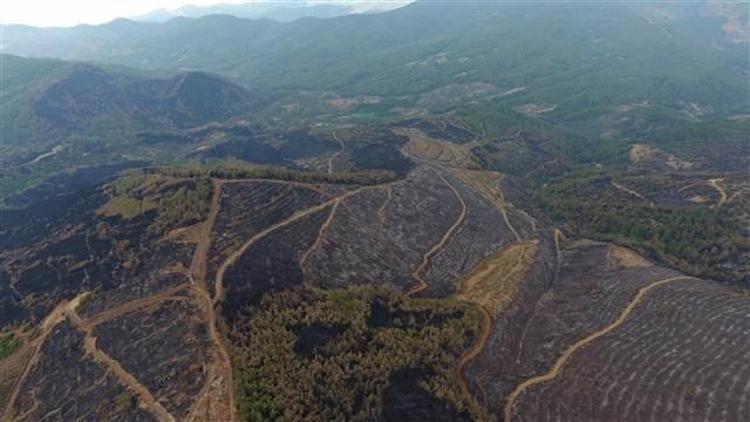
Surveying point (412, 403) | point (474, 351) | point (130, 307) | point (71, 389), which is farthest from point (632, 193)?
point (71, 389)

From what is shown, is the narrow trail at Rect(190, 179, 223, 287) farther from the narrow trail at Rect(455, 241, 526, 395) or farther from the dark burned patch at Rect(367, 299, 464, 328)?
the narrow trail at Rect(455, 241, 526, 395)

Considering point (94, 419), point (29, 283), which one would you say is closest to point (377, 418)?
point (94, 419)

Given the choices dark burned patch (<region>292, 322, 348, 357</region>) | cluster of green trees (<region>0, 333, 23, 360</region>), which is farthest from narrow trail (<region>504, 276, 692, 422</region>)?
cluster of green trees (<region>0, 333, 23, 360</region>)

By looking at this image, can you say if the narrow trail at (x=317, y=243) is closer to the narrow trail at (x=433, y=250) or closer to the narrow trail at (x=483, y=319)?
the narrow trail at (x=433, y=250)

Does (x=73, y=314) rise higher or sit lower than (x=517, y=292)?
higher

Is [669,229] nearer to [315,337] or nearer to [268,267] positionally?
[268,267]

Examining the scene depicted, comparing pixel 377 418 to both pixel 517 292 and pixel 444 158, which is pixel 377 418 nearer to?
pixel 517 292
